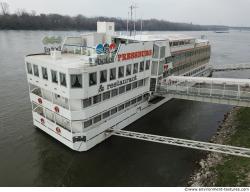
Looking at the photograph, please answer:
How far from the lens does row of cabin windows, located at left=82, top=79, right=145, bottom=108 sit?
23984 millimetres

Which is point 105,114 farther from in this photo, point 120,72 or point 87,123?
point 120,72

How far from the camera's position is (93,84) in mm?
23406

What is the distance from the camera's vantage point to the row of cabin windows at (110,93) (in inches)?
944

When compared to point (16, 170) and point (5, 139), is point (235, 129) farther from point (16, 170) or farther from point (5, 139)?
point (5, 139)

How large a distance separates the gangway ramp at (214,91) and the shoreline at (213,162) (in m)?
4.26

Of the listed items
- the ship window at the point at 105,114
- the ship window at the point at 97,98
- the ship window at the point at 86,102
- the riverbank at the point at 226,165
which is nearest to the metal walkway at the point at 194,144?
the riverbank at the point at 226,165

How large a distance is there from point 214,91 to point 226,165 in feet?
28.6

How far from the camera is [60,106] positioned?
24.1 metres

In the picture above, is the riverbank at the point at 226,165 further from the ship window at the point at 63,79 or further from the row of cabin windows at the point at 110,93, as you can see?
the ship window at the point at 63,79

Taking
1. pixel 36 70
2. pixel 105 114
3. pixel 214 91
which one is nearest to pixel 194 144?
pixel 214 91

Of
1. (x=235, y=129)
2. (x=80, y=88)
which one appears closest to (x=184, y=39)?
(x=235, y=129)

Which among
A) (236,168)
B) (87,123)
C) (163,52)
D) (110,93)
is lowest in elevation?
(236,168)

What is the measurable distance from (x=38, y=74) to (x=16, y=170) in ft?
31.2

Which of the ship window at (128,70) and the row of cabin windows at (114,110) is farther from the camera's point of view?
the ship window at (128,70)
